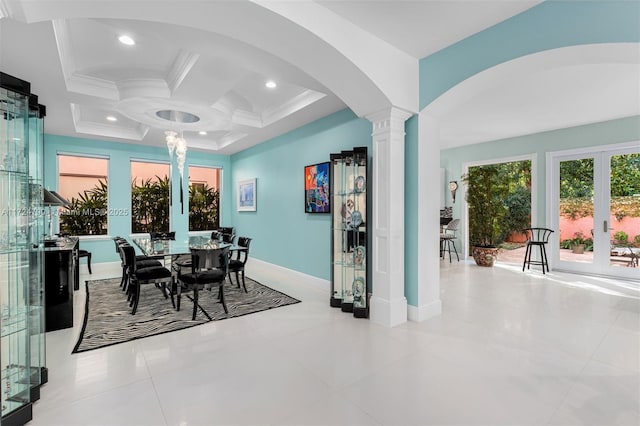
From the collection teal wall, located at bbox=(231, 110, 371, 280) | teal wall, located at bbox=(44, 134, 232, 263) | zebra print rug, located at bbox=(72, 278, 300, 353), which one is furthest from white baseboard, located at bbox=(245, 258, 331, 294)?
teal wall, located at bbox=(44, 134, 232, 263)

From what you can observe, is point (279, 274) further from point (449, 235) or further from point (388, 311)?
point (449, 235)

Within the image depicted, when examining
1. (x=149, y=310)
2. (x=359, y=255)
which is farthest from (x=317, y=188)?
(x=149, y=310)

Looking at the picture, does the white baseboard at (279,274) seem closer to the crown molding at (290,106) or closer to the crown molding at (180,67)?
the crown molding at (290,106)

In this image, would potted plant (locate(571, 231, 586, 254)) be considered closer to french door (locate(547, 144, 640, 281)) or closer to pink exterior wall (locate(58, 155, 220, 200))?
french door (locate(547, 144, 640, 281))

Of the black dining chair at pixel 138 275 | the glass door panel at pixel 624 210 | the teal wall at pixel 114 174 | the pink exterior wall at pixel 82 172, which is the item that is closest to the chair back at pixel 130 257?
the black dining chair at pixel 138 275

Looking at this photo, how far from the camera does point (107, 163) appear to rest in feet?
22.1

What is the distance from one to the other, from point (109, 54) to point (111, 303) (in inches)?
121

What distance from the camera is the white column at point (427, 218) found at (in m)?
3.38

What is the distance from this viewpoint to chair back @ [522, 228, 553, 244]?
603 centimetres

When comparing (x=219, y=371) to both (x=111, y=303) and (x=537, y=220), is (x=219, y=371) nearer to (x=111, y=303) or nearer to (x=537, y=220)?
(x=111, y=303)

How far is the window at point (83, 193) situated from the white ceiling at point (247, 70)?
0.80 m

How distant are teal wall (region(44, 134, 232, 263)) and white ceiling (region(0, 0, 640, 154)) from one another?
Answer: 0.38m

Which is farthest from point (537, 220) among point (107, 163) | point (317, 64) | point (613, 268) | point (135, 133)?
point (107, 163)

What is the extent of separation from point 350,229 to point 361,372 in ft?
5.98
